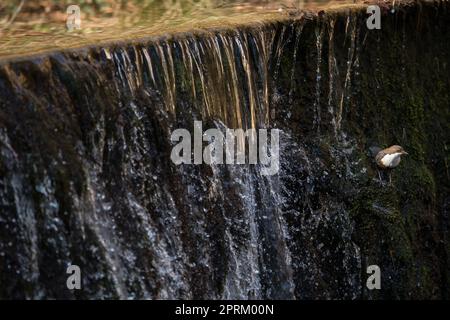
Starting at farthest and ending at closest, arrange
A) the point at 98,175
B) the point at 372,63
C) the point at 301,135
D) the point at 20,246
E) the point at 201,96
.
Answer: the point at 372,63 → the point at 301,135 → the point at 201,96 → the point at 98,175 → the point at 20,246

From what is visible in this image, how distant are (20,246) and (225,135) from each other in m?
1.70

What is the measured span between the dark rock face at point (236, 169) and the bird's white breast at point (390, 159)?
11cm

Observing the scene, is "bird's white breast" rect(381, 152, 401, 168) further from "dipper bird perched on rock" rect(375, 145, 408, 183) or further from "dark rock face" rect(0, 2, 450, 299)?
"dark rock face" rect(0, 2, 450, 299)

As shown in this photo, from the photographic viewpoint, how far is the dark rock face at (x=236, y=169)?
5.60 meters

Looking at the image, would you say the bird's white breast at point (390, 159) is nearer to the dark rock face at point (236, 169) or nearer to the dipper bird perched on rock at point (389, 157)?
the dipper bird perched on rock at point (389, 157)

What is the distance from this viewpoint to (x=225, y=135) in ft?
21.4

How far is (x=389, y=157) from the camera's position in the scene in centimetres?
725

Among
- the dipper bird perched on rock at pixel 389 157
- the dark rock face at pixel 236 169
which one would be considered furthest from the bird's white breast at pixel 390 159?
the dark rock face at pixel 236 169

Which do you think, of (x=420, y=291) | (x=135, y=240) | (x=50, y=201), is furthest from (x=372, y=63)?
(x=50, y=201)

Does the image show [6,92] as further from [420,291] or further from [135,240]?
[420,291]

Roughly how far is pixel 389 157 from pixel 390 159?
21 millimetres

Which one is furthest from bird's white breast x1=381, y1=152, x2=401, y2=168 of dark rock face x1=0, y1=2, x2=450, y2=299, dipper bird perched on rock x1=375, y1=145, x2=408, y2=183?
dark rock face x1=0, y1=2, x2=450, y2=299

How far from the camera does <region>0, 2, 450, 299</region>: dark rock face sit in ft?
18.4

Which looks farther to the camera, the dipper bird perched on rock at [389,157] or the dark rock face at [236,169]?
the dipper bird perched on rock at [389,157]
